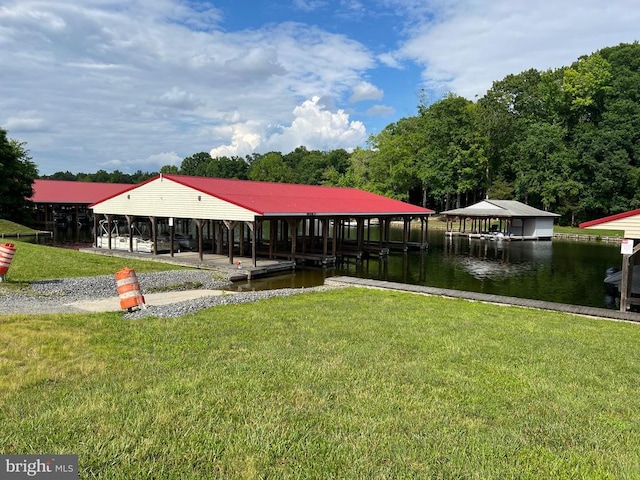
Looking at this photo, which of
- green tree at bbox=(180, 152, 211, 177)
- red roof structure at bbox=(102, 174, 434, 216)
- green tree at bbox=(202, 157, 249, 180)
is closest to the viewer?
red roof structure at bbox=(102, 174, 434, 216)

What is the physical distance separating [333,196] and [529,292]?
54.1ft

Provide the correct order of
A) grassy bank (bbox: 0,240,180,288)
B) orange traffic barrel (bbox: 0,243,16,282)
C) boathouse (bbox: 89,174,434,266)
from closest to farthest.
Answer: orange traffic barrel (bbox: 0,243,16,282)
grassy bank (bbox: 0,240,180,288)
boathouse (bbox: 89,174,434,266)

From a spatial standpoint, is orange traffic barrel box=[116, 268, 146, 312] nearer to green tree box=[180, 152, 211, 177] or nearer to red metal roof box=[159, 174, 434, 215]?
red metal roof box=[159, 174, 434, 215]

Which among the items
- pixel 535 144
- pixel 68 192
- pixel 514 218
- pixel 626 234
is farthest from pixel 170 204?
pixel 535 144

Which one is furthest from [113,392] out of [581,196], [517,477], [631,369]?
[581,196]

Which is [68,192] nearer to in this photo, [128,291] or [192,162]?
[128,291]

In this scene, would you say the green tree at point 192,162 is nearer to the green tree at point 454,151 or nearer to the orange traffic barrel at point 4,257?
the green tree at point 454,151

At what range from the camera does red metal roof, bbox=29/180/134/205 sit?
4348 centimetres

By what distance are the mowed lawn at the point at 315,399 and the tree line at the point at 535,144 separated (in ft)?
166

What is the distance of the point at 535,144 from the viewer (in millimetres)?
53875

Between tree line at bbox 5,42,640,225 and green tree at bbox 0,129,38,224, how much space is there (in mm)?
42399

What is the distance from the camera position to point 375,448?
3.91 metres

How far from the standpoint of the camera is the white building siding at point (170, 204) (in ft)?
70.2

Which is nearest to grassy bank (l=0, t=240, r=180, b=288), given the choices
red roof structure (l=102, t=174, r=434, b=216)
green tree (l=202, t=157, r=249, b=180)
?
red roof structure (l=102, t=174, r=434, b=216)
